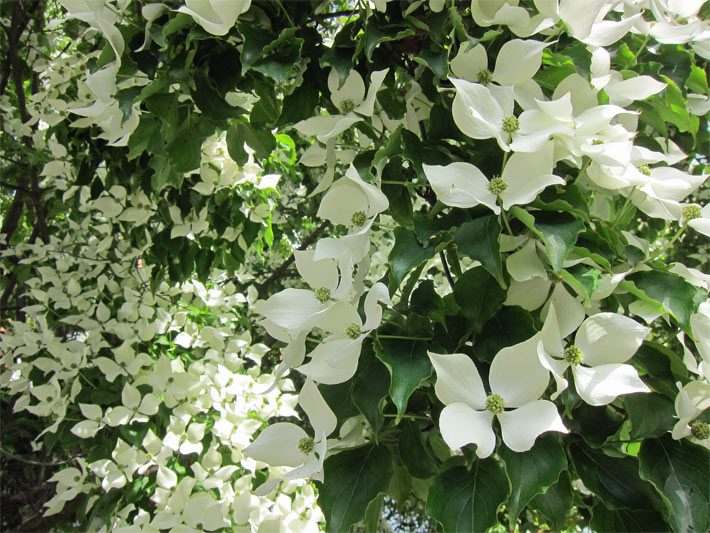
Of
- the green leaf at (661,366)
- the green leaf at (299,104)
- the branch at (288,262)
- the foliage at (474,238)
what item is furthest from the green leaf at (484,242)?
the branch at (288,262)

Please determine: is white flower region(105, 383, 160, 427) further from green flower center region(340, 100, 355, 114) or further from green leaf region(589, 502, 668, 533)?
green leaf region(589, 502, 668, 533)

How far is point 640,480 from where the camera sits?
662mm

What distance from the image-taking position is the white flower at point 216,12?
0.75 m

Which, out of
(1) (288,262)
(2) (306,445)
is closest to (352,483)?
(2) (306,445)

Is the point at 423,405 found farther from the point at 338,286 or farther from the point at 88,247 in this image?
the point at 88,247

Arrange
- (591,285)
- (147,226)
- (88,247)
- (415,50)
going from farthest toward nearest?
1. (88,247)
2. (147,226)
3. (415,50)
4. (591,285)

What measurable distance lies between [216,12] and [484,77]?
0.33 meters

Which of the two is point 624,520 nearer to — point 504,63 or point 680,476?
point 680,476

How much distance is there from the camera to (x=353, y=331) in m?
0.69

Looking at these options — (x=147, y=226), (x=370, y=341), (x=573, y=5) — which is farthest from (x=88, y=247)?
(x=573, y=5)

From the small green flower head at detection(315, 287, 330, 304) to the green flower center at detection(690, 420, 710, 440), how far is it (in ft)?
1.34

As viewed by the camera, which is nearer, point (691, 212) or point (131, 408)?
point (691, 212)

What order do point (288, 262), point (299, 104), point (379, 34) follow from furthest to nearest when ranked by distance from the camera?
point (288, 262) → point (299, 104) → point (379, 34)

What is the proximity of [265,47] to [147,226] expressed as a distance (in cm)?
108
